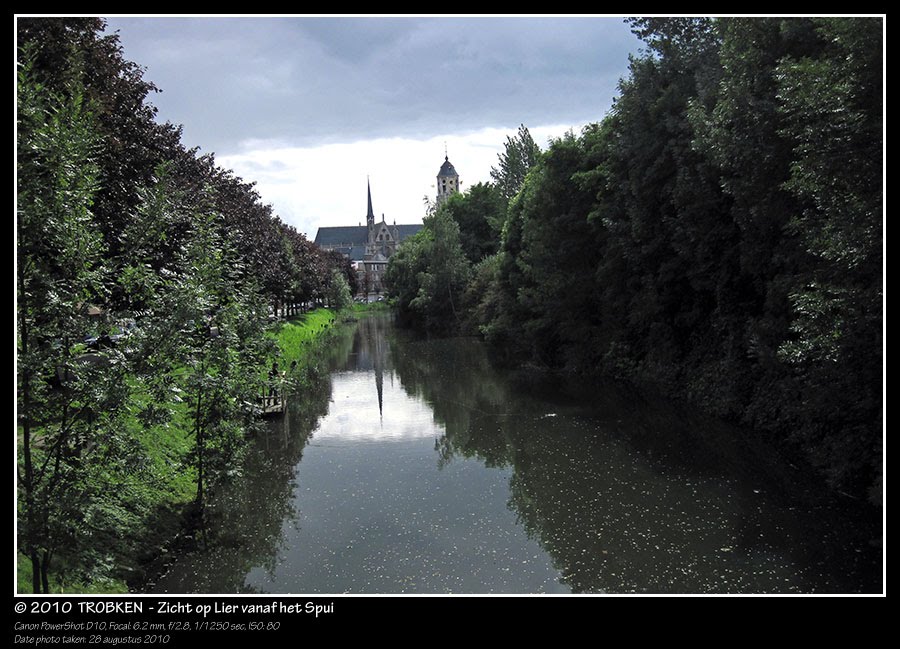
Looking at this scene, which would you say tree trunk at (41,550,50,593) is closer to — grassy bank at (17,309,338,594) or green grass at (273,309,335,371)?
grassy bank at (17,309,338,594)

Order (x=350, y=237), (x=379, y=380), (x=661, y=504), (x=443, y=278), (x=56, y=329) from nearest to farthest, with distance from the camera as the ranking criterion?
(x=56, y=329) → (x=661, y=504) → (x=379, y=380) → (x=443, y=278) → (x=350, y=237)

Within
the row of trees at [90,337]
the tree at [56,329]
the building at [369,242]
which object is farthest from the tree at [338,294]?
the tree at [56,329]

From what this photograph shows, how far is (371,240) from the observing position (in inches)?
6964

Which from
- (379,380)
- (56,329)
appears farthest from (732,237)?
(379,380)

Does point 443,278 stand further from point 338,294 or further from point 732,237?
point 732,237

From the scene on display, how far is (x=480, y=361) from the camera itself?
135ft

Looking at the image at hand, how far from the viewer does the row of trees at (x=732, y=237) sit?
1162 cm

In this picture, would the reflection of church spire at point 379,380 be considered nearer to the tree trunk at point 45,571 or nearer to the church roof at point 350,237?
the tree trunk at point 45,571

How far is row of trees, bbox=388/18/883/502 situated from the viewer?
11617 millimetres

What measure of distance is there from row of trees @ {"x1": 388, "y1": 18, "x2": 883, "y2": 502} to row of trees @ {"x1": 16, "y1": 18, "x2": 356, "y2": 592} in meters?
10.1

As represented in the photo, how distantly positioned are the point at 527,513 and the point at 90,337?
882 centimetres

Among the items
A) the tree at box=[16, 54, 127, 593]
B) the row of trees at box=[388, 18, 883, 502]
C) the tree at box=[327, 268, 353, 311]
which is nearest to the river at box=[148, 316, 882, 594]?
the row of trees at box=[388, 18, 883, 502]

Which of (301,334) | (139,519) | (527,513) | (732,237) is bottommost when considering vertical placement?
(527,513)

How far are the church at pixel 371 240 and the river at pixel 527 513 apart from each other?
129 meters
